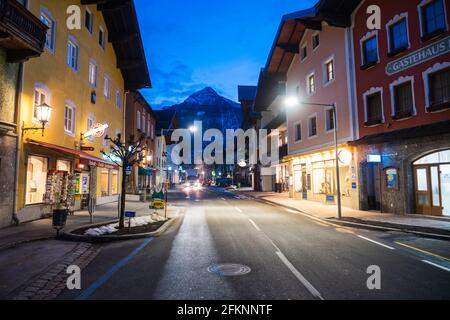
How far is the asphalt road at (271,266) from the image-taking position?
500cm

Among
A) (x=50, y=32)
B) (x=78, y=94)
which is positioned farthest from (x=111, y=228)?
(x=50, y=32)

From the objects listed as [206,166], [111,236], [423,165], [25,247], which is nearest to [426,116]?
[423,165]

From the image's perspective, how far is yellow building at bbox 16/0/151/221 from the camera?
12.3 metres

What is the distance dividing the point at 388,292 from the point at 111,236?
7.73 m

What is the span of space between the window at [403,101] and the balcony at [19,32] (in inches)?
637

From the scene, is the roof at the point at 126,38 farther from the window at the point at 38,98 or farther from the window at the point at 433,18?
the window at the point at 433,18

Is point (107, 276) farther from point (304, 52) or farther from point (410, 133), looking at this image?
point (304, 52)

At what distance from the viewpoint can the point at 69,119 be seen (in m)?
15.9

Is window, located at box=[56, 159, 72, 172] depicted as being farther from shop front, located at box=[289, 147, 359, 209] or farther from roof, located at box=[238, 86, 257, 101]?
roof, located at box=[238, 86, 257, 101]

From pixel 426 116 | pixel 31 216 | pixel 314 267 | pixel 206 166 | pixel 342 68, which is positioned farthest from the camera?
pixel 206 166

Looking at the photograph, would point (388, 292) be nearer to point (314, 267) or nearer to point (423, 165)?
point (314, 267)

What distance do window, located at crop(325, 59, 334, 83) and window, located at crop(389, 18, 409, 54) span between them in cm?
514

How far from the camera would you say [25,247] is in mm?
8102

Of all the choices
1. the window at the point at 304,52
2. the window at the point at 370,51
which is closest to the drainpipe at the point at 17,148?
the window at the point at 370,51
